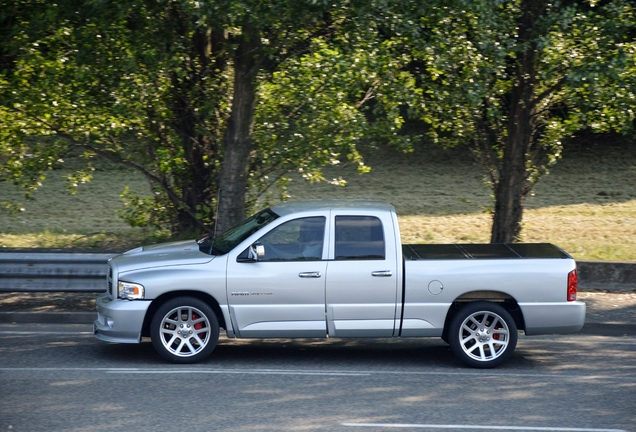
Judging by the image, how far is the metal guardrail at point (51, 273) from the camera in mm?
11523

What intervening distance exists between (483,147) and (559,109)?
145 centimetres

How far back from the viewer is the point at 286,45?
41.1 feet

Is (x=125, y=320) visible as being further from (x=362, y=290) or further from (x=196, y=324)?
(x=362, y=290)

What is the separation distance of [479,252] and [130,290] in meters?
3.86

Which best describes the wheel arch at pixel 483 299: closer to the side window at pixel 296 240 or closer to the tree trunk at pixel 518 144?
the side window at pixel 296 240

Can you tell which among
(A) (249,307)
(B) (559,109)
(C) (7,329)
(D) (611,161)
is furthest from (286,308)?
(D) (611,161)

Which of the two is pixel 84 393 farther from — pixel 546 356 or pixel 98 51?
pixel 98 51

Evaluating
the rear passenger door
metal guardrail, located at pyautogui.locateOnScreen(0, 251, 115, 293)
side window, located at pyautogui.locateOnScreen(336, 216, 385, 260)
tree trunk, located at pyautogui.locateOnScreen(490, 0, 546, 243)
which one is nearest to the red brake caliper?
the rear passenger door

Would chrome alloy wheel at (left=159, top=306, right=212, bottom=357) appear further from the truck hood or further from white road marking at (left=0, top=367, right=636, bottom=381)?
the truck hood

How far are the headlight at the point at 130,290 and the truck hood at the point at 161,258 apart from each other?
0.16 m

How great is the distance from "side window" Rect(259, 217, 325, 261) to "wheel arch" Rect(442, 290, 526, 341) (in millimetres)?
1569

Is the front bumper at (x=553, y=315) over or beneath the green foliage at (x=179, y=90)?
beneath

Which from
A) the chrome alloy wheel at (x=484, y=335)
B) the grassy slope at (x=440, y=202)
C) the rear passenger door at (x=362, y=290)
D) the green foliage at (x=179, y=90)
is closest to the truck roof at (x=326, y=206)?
the rear passenger door at (x=362, y=290)

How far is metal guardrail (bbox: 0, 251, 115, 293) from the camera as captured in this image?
11.5 meters
